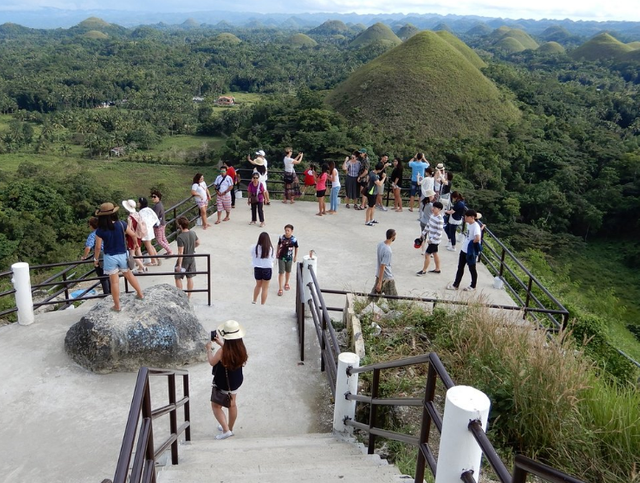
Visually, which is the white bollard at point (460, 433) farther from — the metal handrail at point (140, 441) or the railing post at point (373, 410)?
the railing post at point (373, 410)

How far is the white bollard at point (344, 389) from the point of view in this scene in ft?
16.3

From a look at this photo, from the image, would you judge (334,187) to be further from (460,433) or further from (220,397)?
(460,433)

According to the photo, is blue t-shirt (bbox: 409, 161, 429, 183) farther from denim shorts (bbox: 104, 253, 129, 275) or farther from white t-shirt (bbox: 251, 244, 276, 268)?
denim shorts (bbox: 104, 253, 129, 275)

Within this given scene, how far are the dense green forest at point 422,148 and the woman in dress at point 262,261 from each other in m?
6.81

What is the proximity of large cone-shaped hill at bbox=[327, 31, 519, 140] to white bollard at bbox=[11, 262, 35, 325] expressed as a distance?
43.5m

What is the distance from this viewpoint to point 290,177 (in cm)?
1466

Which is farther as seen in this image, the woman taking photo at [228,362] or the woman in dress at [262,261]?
the woman in dress at [262,261]

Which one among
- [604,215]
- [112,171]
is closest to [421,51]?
[604,215]

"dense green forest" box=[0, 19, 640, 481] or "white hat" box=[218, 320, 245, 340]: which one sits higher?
"white hat" box=[218, 320, 245, 340]

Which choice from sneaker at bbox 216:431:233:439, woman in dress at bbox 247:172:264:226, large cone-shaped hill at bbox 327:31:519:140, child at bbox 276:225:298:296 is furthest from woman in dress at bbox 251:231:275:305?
large cone-shaped hill at bbox 327:31:519:140

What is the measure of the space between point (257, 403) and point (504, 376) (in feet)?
8.79

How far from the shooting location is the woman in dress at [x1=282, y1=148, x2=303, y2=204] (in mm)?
14424

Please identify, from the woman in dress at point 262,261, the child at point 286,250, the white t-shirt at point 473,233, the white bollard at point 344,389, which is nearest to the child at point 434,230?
the white t-shirt at point 473,233

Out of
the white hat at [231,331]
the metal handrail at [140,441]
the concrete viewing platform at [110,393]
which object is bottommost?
the concrete viewing platform at [110,393]
